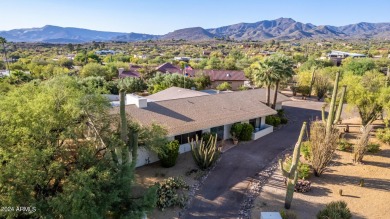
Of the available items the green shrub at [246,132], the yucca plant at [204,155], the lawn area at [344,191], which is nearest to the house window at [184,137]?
the yucca plant at [204,155]

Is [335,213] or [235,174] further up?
[335,213]

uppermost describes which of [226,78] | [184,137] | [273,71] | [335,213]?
[273,71]

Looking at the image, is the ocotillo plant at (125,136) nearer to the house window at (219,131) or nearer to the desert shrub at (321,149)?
the house window at (219,131)

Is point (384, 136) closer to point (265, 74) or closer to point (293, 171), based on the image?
point (265, 74)

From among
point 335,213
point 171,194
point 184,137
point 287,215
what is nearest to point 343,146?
point 335,213

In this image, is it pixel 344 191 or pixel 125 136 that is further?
pixel 344 191

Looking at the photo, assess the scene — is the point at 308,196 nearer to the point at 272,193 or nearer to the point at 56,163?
the point at 272,193

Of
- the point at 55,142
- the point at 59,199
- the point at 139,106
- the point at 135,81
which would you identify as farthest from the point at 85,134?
the point at 135,81
